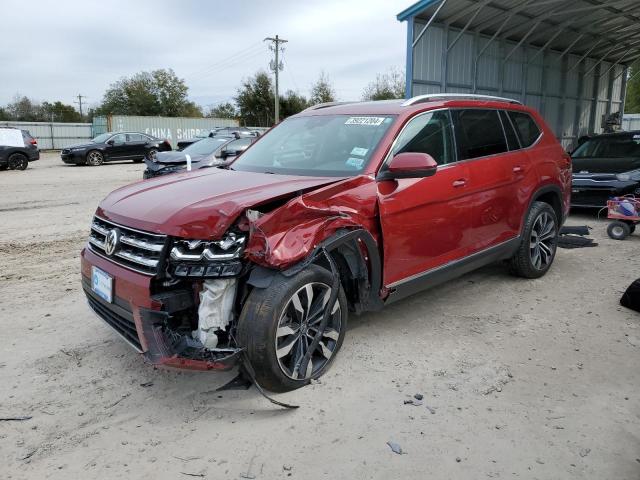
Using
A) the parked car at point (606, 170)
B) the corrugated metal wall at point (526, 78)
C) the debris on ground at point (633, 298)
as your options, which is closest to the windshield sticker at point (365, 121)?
the debris on ground at point (633, 298)

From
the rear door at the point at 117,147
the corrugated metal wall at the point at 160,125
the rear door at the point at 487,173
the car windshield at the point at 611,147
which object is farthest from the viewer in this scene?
the corrugated metal wall at the point at 160,125

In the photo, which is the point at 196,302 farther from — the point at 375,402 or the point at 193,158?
the point at 193,158

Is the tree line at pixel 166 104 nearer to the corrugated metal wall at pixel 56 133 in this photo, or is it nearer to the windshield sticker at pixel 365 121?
the corrugated metal wall at pixel 56 133

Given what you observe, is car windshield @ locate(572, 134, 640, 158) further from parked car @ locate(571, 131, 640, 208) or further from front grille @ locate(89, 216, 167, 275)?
front grille @ locate(89, 216, 167, 275)

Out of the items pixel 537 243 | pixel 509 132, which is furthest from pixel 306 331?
pixel 537 243

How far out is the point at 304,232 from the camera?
299 cm

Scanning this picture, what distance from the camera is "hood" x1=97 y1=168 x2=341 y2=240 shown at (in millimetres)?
→ 2795

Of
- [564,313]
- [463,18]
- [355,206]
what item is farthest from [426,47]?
[355,206]

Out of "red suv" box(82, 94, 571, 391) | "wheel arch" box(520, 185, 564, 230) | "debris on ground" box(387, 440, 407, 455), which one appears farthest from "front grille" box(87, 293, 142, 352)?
"wheel arch" box(520, 185, 564, 230)

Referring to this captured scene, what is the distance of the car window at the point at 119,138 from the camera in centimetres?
2248

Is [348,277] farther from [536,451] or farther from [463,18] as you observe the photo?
[463,18]

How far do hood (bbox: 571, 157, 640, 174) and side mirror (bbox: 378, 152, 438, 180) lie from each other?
660cm

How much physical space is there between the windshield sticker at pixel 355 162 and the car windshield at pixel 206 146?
753 cm

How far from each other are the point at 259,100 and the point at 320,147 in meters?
52.8
